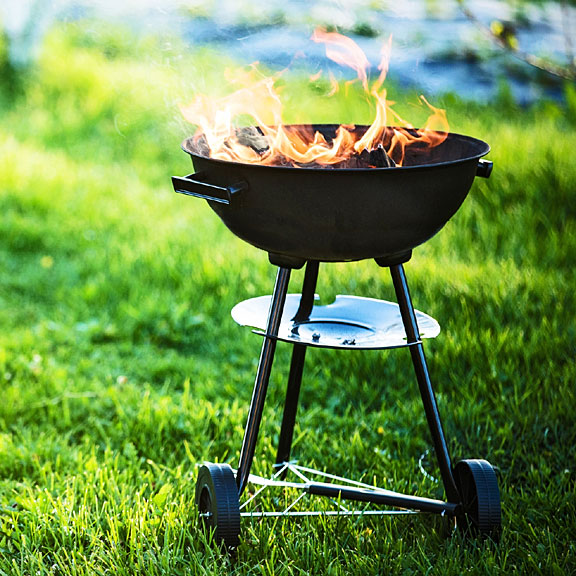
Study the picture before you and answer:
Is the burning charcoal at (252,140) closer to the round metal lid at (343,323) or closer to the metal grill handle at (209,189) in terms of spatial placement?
the metal grill handle at (209,189)

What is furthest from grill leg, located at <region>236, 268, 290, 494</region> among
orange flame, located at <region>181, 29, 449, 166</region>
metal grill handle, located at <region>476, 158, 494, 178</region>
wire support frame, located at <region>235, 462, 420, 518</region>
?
metal grill handle, located at <region>476, 158, 494, 178</region>

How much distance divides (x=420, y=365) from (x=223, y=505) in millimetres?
658

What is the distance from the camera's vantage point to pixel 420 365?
83.0 inches

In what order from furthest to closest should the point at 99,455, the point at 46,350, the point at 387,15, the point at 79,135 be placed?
the point at 387,15 < the point at 79,135 < the point at 46,350 < the point at 99,455

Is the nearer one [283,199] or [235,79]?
[283,199]

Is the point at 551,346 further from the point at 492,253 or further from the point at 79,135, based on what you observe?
the point at 79,135

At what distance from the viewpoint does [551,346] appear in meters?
3.20

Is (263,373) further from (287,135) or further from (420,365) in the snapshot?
(287,135)

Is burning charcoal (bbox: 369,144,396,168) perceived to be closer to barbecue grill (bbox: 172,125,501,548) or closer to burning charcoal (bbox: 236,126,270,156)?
barbecue grill (bbox: 172,125,501,548)

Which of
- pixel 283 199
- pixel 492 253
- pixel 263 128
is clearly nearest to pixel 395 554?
pixel 283 199

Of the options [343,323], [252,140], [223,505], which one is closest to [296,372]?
[343,323]

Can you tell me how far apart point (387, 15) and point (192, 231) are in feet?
10.9

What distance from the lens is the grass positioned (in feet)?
7.14

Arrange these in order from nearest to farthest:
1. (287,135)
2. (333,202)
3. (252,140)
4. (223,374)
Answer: (333,202), (252,140), (287,135), (223,374)
